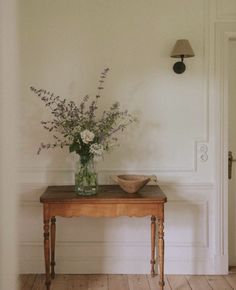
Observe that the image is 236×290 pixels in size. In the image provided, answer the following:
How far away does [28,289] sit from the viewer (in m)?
2.98

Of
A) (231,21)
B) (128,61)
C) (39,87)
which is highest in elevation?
(231,21)

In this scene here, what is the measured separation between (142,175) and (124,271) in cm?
85

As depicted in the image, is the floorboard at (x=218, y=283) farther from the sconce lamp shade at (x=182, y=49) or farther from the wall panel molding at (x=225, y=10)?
the wall panel molding at (x=225, y=10)

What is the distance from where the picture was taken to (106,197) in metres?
2.79

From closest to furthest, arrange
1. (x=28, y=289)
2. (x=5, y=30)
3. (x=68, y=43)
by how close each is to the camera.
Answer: (x=5, y=30)
(x=28, y=289)
(x=68, y=43)

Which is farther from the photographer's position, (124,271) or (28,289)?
(124,271)

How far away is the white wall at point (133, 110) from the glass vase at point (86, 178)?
1.10 feet

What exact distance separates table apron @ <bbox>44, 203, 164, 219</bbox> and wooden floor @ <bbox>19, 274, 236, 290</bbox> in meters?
0.66

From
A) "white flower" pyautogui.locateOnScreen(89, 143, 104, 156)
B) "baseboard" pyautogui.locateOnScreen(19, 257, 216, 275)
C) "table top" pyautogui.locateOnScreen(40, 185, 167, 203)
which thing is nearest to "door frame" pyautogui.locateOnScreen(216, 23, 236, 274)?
"baseboard" pyautogui.locateOnScreen(19, 257, 216, 275)

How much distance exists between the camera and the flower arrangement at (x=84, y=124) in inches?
113

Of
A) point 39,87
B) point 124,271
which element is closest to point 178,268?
point 124,271

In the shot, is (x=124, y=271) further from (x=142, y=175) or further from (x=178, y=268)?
(x=142, y=175)

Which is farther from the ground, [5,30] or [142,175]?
[5,30]

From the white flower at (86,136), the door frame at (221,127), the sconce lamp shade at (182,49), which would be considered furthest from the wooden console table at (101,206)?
the sconce lamp shade at (182,49)
